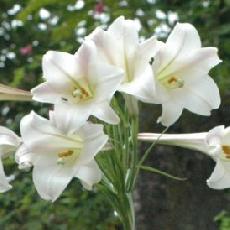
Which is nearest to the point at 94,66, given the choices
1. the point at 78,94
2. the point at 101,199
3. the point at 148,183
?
the point at 78,94

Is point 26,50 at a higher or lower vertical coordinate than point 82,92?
lower

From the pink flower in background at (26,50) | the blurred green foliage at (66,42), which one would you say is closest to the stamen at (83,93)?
the blurred green foliage at (66,42)

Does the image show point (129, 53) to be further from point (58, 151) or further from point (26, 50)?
point (26, 50)

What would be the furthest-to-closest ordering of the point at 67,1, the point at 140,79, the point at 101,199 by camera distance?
the point at 101,199, the point at 67,1, the point at 140,79

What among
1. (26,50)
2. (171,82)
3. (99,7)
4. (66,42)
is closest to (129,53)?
(171,82)

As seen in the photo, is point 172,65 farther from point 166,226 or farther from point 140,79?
point 166,226

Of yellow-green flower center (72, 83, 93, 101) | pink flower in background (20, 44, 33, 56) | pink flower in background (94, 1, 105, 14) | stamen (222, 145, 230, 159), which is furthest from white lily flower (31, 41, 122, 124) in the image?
pink flower in background (20, 44, 33, 56)
